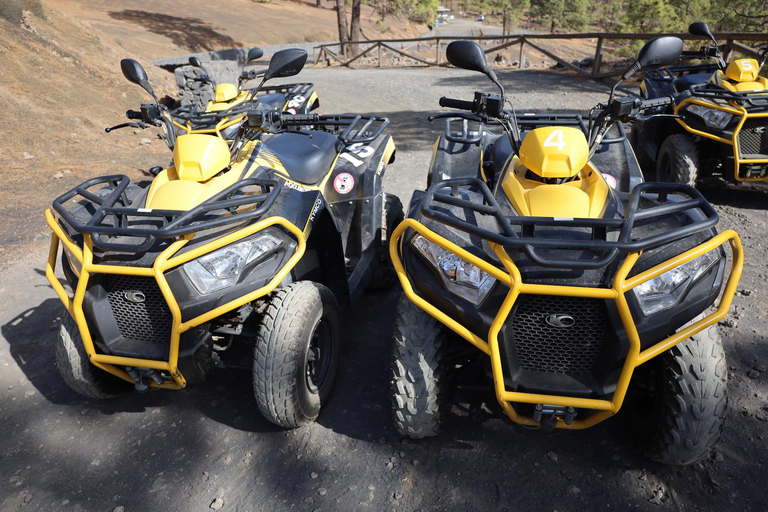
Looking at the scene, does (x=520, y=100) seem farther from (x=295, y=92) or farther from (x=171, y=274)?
(x=171, y=274)

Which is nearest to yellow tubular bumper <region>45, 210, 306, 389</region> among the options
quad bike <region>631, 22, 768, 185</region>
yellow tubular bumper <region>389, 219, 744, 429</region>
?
yellow tubular bumper <region>389, 219, 744, 429</region>

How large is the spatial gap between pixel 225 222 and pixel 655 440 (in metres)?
2.23

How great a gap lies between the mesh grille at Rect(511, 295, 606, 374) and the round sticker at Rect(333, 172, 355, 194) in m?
2.13

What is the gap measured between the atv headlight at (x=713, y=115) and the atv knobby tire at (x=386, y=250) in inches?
140

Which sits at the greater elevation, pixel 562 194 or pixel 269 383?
pixel 562 194

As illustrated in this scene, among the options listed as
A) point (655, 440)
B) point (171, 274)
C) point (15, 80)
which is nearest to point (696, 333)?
point (655, 440)

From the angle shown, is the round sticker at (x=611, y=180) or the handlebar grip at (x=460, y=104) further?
the round sticker at (x=611, y=180)

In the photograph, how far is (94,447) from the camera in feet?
9.70

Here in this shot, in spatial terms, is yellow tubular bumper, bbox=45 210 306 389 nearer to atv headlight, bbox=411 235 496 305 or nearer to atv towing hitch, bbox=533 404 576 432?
atv headlight, bbox=411 235 496 305

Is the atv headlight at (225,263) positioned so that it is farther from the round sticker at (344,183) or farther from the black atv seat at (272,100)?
the black atv seat at (272,100)

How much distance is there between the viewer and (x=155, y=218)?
2.75 metres

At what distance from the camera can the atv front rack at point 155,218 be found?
Result: 2449 millimetres

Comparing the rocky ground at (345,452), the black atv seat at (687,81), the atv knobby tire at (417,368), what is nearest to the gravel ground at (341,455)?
the rocky ground at (345,452)

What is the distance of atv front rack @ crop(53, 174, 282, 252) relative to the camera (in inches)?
96.4
